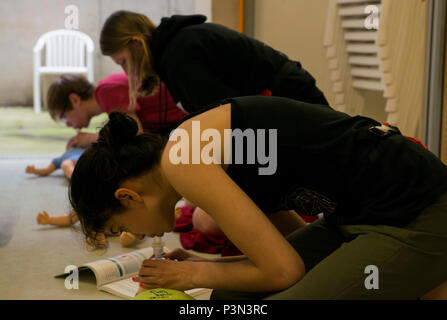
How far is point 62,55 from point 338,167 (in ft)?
8.82

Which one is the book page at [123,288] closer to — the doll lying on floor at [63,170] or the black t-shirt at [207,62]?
the doll lying on floor at [63,170]

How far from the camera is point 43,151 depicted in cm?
341

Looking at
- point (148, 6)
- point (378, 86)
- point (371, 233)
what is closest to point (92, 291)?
point (371, 233)

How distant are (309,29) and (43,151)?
6.01ft

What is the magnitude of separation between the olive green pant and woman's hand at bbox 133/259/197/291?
6.2 inches

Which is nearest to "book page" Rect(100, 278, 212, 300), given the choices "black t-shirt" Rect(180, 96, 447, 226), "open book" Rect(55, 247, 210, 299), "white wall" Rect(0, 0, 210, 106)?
"open book" Rect(55, 247, 210, 299)

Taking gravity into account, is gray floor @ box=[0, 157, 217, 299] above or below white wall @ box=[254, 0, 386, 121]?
below

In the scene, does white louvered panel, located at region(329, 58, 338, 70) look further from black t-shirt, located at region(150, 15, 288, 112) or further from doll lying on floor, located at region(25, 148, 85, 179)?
doll lying on floor, located at region(25, 148, 85, 179)

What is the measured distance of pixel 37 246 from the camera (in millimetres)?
1765

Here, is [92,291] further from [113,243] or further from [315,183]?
[315,183]

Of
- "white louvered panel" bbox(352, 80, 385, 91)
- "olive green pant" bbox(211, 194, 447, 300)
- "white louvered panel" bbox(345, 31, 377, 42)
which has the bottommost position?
"olive green pant" bbox(211, 194, 447, 300)

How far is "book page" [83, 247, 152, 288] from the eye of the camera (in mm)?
1392

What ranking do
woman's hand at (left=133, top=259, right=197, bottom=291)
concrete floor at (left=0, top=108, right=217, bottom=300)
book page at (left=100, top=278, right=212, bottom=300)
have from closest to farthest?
woman's hand at (left=133, top=259, right=197, bottom=291), book page at (left=100, top=278, right=212, bottom=300), concrete floor at (left=0, top=108, right=217, bottom=300)

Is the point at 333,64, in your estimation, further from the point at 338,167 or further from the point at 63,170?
the point at 338,167
